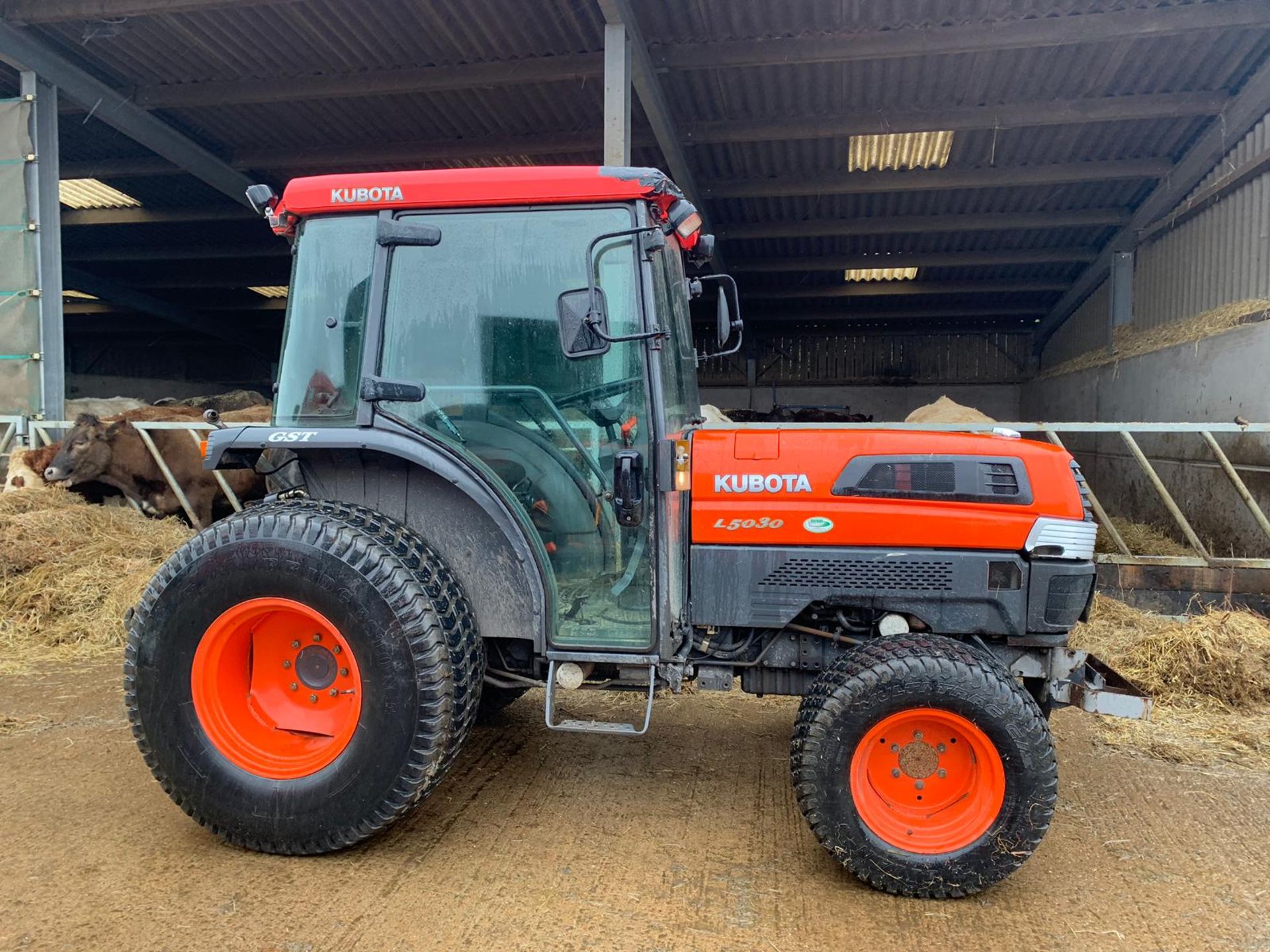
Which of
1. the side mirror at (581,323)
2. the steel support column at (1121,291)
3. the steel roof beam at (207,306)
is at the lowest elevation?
the side mirror at (581,323)

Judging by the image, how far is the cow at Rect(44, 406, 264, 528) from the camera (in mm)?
8477

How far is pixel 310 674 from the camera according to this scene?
311 centimetres

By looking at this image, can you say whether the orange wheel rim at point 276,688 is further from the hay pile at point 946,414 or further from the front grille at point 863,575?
the hay pile at point 946,414

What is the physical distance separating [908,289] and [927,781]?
15048 millimetres

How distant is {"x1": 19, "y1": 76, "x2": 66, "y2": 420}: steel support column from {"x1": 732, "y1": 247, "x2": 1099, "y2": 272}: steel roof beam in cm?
994

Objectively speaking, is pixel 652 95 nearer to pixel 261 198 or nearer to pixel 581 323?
pixel 261 198

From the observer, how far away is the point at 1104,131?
997cm

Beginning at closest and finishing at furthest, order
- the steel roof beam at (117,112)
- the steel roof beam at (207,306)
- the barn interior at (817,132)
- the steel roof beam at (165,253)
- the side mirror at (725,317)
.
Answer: the side mirror at (725,317) < the barn interior at (817,132) < the steel roof beam at (117,112) < the steel roof beam at (165,253) < the steel roof beam at (207,306)

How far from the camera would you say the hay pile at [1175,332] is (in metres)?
7.96

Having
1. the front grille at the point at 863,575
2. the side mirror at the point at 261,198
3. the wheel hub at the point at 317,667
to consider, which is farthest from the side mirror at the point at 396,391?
the front grille at the point at 863,575

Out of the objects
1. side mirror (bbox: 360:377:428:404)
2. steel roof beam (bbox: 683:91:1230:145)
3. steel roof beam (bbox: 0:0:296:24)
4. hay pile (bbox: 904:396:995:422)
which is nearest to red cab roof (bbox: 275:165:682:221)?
side mirror (bbox: 360:377:428:404)

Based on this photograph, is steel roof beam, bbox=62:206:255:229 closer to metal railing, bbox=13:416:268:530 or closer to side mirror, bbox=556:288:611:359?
metal railing, bbox=13:416:268:530

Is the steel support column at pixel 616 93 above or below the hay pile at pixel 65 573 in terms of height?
above

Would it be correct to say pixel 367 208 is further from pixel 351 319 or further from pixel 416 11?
pixel 416 11
